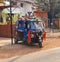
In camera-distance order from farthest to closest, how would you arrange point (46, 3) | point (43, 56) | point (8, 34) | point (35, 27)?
point (46, 3)
point (8, 34)
point (35, 27)
point (43, 56)

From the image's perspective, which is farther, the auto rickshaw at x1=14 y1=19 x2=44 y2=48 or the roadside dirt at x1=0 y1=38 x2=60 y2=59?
the auto rickshaw at x1=14 y1=19 x2=44 y2=48

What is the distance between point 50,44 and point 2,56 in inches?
216

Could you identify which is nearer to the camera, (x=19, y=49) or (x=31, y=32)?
(x=19, y=49)

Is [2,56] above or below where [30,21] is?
below

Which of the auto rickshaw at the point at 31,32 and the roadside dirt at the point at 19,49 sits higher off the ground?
the auto rickshaw at the point at 31,32

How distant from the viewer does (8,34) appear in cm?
2777

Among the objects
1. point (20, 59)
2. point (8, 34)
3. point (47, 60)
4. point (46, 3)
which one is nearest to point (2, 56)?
point (20, 59)

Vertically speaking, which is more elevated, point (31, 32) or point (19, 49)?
point (31, 32)

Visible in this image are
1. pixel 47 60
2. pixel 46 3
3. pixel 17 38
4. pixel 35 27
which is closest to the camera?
pixel 47 60

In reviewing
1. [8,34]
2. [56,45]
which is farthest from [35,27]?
[8,34]

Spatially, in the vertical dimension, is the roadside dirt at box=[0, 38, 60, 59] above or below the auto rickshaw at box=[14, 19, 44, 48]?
below

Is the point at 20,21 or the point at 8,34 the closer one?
the point at 20,21

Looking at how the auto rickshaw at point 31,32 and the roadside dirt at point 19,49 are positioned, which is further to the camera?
the auto rickshaw at point 31,32

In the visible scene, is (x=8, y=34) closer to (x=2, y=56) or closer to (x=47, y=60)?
(x=2, y=56)
